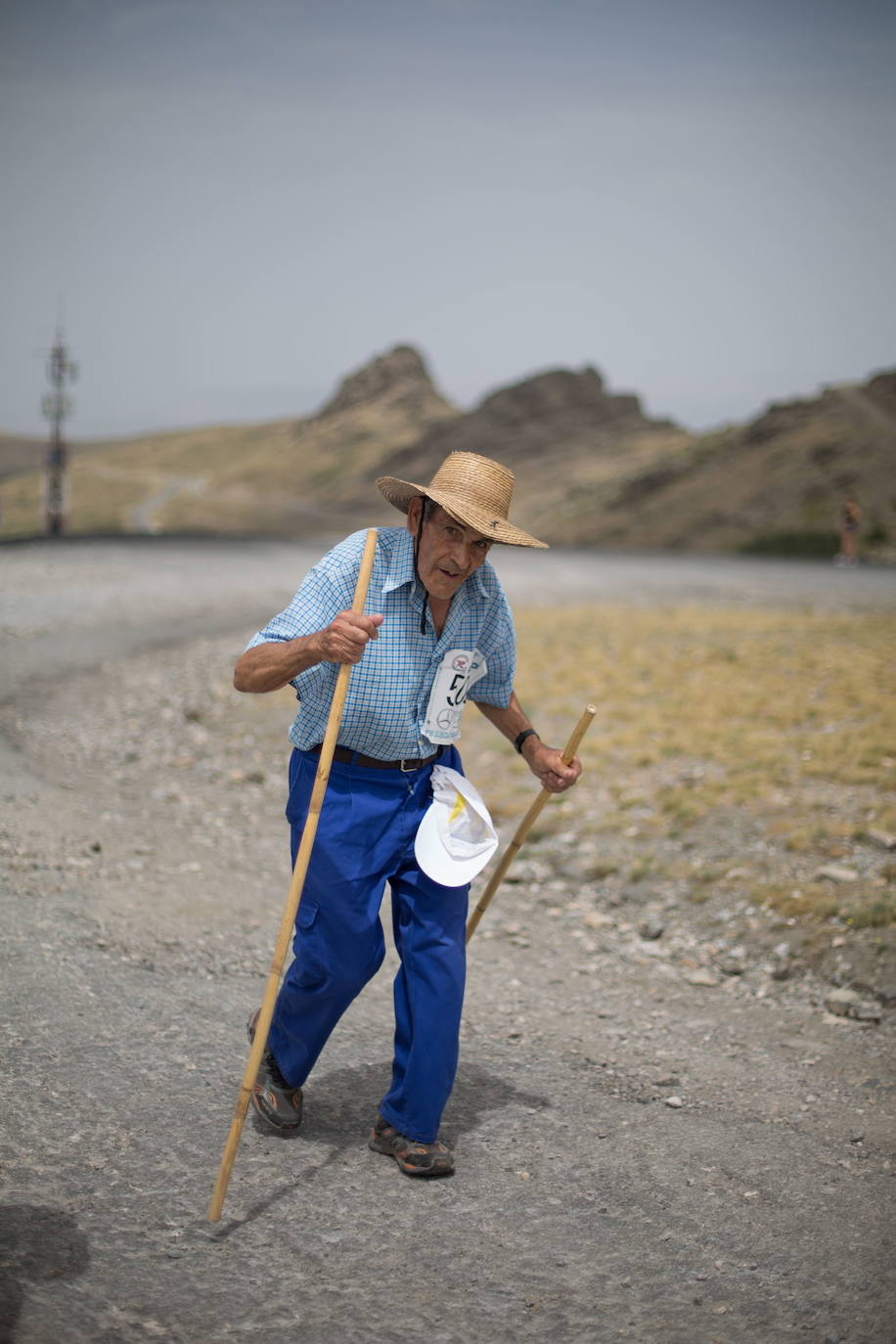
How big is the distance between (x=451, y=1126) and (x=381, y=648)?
1772 mm

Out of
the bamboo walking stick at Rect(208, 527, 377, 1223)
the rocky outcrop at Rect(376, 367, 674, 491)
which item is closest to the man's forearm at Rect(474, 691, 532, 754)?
the bamboo walking stick at Rect(208, 527, 377, 1223)

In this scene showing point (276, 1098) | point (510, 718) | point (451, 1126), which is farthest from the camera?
point (510, 718)

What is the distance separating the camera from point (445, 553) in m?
3.81

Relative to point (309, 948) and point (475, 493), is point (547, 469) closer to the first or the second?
point (475, 493)

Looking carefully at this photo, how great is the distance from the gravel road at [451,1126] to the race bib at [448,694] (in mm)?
1435

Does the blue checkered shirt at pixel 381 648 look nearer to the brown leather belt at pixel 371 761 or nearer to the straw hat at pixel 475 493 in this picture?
the brown leather belt at pixel 371 761

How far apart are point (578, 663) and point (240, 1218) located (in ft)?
33.4

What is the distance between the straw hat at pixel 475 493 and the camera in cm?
371

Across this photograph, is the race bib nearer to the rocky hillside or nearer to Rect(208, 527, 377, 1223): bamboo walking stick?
Rect(208, 527, 377, 1223): bamboo walking stick

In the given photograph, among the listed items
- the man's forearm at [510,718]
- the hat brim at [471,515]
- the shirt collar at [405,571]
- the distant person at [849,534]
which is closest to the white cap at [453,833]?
the man's forearm at [510,718]

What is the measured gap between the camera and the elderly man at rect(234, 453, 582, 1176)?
12.5 ft

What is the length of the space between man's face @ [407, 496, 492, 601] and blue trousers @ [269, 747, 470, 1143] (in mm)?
627

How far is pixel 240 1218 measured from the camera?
3.57 metres

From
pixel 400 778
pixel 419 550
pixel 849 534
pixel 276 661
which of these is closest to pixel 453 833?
pixel 400 778
